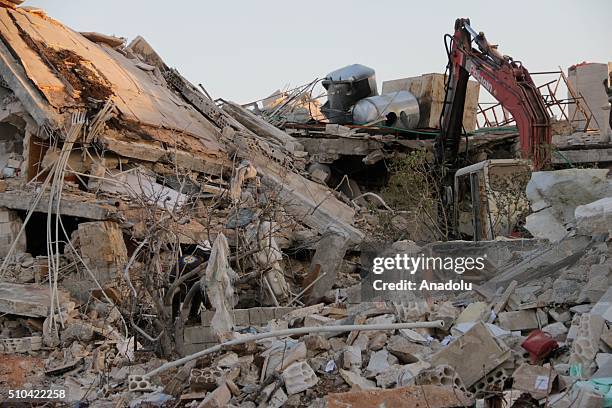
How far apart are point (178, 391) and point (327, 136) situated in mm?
10711

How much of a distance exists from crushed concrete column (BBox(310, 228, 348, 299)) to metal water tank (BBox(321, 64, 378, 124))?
26.2ft

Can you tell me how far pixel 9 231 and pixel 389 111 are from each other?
9249 mm

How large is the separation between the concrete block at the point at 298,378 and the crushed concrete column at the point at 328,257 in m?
4.23

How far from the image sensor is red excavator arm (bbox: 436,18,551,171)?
12.8 meters

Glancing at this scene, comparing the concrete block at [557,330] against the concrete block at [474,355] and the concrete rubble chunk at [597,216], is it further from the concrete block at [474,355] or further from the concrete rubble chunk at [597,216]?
the concrete rubble chunk at [597,216]

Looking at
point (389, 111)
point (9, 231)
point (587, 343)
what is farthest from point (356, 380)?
point (389, 111)

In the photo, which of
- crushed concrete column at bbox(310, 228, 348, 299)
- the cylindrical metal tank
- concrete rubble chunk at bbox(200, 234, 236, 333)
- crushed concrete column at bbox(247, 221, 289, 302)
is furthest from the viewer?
the cylindrical metal tank

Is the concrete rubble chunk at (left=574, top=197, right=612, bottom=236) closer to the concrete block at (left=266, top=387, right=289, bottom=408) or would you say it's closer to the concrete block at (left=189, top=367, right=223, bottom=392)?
the concrete block at (left=266, top=387, right=289, bottom=408)

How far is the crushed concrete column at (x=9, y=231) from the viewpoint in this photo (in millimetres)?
10573

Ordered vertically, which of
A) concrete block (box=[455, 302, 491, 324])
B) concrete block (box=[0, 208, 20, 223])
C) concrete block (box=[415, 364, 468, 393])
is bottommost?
concrete block (box=[415, 364, 468, 393])

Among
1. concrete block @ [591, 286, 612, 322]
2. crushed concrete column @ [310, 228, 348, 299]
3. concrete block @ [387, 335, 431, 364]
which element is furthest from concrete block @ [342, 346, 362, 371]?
crushed concrete column @ [310, 228, 348, 299]

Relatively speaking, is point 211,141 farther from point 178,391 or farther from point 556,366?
point 556,366

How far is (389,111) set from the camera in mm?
17797

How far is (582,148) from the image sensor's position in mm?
16859
